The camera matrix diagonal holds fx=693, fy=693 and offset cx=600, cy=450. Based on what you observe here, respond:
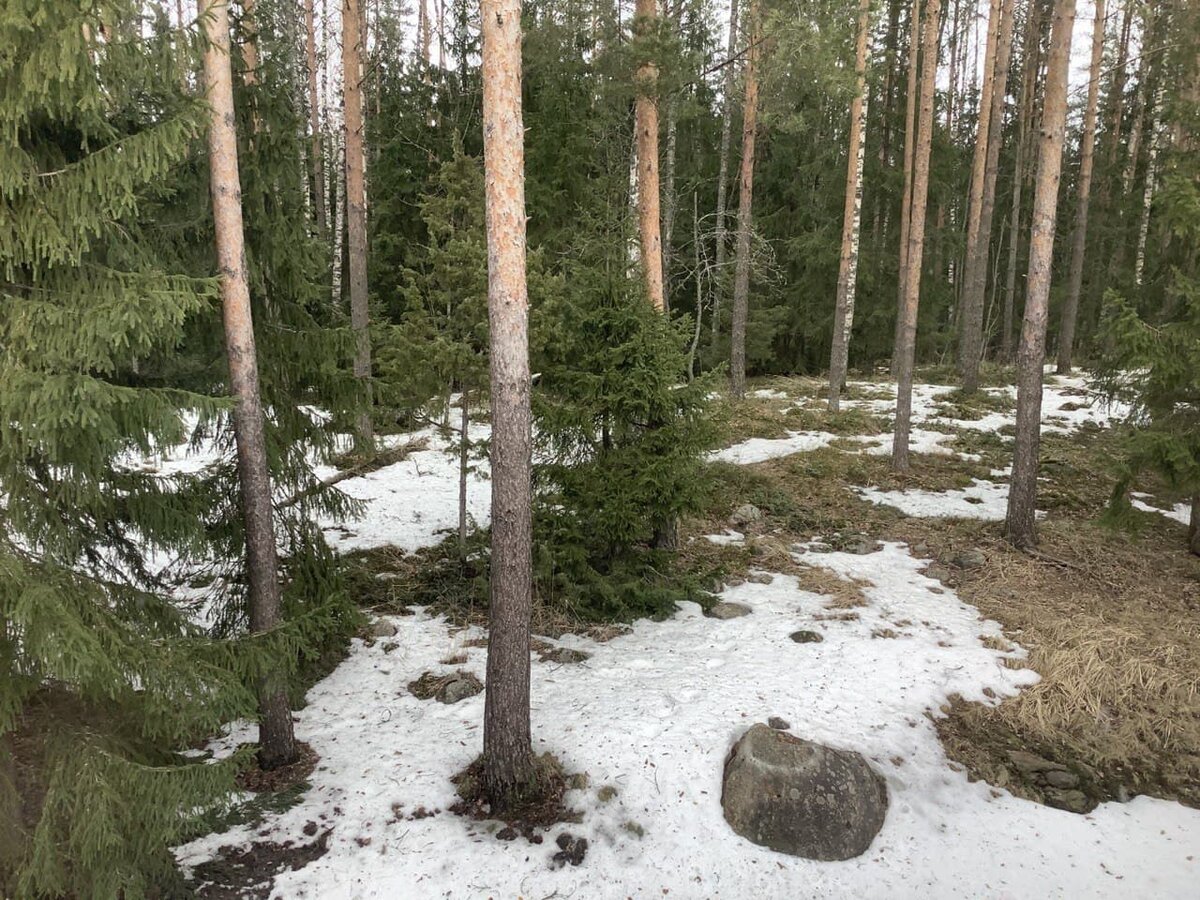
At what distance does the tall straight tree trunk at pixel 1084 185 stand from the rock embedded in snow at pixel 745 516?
41.5 ft

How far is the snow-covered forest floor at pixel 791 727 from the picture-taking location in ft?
15.2

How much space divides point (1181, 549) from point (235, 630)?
38.2ft

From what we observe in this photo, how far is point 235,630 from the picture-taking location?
5953 millimetres

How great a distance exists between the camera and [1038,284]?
880cm

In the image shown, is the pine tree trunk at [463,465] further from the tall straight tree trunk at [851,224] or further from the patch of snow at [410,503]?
the tall straight tree trunk at [851,224]

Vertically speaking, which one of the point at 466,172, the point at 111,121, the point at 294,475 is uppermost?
the point at 466,172

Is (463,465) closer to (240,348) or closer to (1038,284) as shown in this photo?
(240,348)

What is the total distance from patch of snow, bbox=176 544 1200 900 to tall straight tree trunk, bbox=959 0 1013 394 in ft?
44.1

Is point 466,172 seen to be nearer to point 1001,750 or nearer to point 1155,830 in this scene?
point 1001,750

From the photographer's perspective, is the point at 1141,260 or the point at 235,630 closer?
the point at 235,630

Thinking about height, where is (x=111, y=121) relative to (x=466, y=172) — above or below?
below

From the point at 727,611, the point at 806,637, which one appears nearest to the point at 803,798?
the point at 806,637

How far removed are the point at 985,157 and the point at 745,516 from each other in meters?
13.4

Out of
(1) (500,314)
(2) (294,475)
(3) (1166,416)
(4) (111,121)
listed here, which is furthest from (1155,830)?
(4) (111,121)
